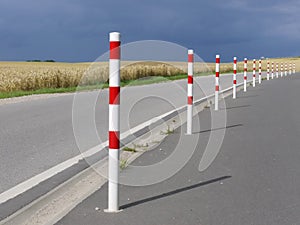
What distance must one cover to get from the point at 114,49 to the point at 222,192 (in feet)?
5.51

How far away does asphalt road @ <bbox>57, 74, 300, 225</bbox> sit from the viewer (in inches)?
160

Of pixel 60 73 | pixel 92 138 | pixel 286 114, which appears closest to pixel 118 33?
pixel 92 138

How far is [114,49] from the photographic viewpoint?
4375 millimetres

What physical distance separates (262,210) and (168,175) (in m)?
1.51

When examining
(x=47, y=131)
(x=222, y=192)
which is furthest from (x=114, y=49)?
(x=47, y=131)

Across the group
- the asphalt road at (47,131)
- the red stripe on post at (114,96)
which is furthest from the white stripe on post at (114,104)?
the asphalt road at (47,131)

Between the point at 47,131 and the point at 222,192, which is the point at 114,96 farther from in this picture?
the point at 47,131

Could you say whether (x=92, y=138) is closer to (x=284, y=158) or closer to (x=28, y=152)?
(x=28, y=152)

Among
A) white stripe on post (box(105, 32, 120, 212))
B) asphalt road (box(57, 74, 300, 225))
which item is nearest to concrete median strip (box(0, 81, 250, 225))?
asphalt road (box(57, 74, 300, 225))

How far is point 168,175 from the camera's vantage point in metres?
5.59

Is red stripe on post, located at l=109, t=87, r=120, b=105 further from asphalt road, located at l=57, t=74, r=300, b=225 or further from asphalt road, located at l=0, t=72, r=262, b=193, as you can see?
asphalt road, located at l=0, t=72, r=262, b=193

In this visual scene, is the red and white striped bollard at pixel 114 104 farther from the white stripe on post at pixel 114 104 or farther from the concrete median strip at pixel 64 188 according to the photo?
the concrete median strip at pixel 64 188

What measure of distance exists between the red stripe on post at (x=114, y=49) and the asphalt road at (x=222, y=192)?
1260 mm

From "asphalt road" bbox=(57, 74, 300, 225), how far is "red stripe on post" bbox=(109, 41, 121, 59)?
1.26 metres
